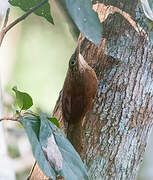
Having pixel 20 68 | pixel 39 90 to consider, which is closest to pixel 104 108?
pixel 39 90

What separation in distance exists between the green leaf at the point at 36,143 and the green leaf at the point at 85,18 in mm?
261

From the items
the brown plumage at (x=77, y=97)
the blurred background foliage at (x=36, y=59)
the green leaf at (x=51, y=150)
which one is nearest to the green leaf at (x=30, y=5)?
the brown plumage at (x=77, y=97)

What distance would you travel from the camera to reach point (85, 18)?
3.15ft

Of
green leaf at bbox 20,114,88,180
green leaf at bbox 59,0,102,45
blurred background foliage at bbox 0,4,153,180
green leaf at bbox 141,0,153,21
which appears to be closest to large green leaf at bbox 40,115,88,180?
green leaf at bbox 20,114,88,180

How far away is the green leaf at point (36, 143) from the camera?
0.96 m

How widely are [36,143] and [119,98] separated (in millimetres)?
479

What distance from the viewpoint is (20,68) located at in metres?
3.24

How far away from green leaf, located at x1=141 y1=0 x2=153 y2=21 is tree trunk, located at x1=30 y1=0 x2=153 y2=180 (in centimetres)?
42

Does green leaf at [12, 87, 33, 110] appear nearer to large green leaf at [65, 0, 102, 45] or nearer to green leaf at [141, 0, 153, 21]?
large green leaf at [65, 0, 102, 45]

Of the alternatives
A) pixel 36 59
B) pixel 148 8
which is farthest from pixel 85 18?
pixel 36 59

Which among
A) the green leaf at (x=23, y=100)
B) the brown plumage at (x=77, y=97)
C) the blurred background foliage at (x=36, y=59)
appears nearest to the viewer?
the green leaf at (x=23, y=100)

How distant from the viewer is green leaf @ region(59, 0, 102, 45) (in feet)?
3.08

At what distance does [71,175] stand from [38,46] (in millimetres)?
2504

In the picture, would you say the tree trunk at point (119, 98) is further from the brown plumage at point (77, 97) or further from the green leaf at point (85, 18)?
the green leaf at point (85, 18)
